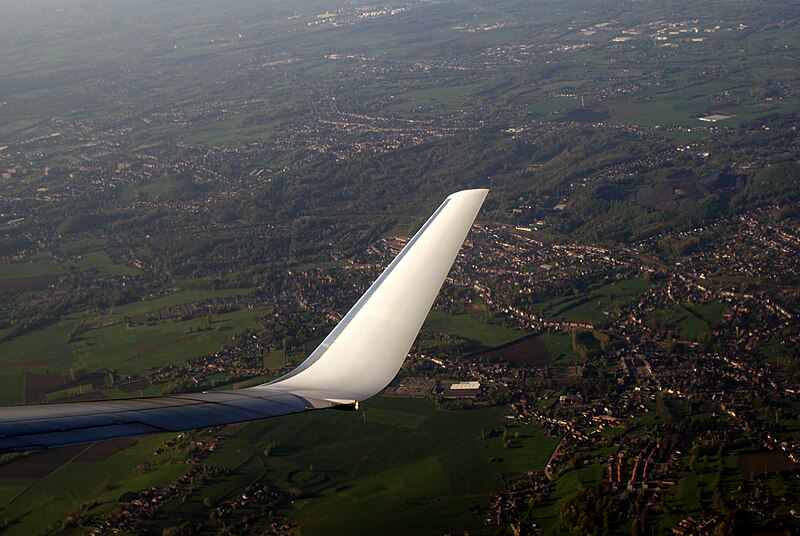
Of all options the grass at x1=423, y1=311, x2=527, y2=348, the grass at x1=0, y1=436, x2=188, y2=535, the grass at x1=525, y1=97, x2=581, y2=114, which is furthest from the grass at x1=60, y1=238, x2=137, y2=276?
the grass at x1=525, y1=97, x2=581, y2=114

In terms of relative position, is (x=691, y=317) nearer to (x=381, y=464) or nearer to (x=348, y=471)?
(x=381, y=464)

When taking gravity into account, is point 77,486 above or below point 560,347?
above

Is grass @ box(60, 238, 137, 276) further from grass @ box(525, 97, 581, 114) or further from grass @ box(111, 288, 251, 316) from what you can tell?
grass @ box(525, 97, 581, 114)

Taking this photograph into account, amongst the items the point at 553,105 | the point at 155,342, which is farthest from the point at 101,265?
the point at 553,105

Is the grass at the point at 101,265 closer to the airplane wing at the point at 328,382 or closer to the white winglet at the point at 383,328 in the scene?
the airplane wing at the point at 328,382

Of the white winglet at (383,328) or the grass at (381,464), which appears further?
the grass at (381,464)

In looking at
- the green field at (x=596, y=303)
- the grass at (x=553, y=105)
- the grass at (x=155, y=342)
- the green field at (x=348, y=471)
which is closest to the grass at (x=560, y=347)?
the green field at (x=596, y=303)
